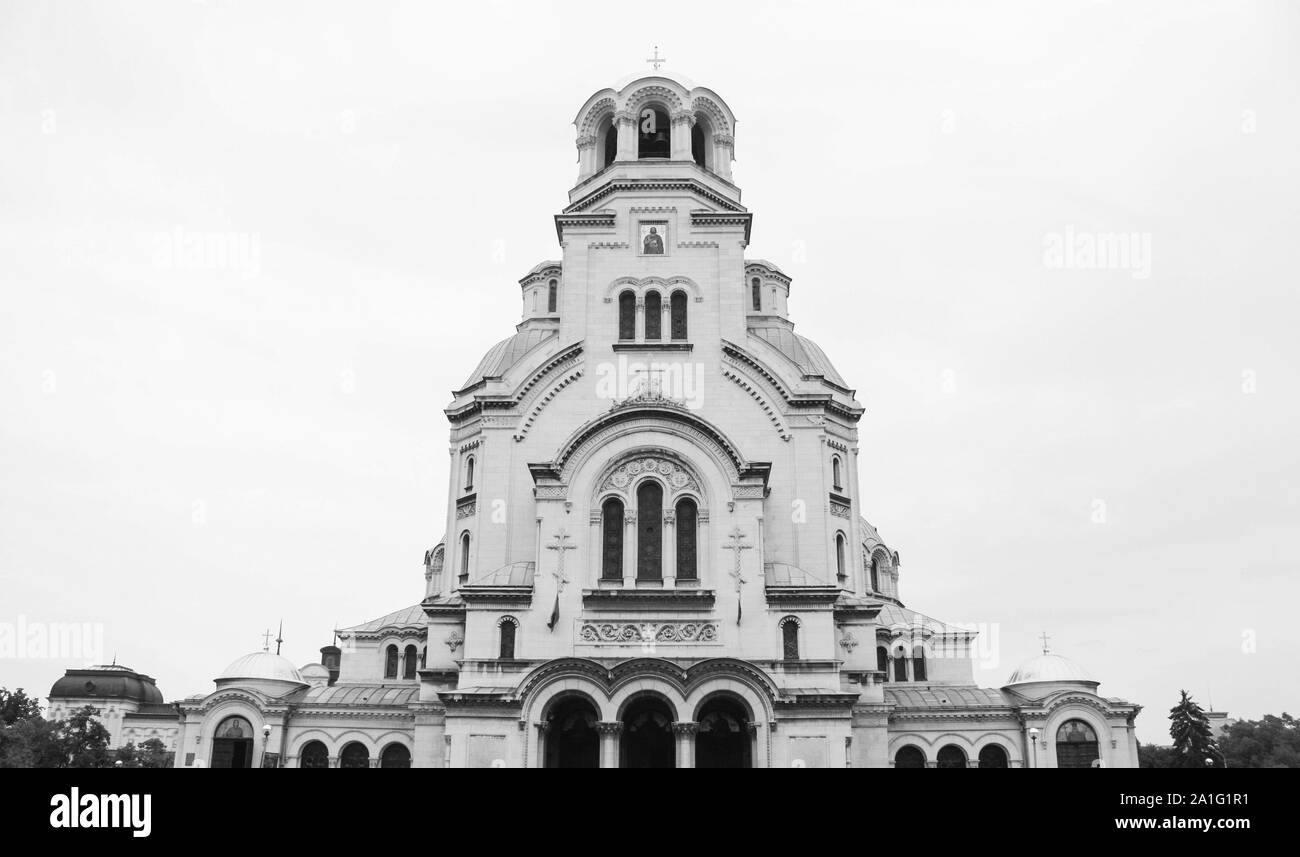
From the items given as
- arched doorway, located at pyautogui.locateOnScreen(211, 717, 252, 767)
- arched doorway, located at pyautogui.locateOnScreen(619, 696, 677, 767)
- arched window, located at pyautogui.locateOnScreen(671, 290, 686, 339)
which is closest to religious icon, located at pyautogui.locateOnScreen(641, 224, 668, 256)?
arched window, located at pyautogui.locateOnScreen(671, 290, 686, 339)

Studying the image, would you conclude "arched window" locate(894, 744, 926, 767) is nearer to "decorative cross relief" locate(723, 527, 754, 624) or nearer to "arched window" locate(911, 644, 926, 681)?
"arched window" locate(911, 644, 926, 681)

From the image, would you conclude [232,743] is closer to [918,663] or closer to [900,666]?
[900,666]

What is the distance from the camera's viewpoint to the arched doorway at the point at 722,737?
1369 inches

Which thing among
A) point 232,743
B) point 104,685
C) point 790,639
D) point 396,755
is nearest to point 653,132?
point 790,639

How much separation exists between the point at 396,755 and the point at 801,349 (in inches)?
877

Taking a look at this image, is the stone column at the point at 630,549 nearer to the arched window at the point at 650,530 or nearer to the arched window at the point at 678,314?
the arched window at the point at 650,530

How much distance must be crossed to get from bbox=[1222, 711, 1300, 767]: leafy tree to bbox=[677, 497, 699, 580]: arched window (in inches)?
1595

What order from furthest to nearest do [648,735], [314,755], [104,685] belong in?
[104,685], [314,755], [648,735]

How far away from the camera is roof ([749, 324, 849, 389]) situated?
46.6m

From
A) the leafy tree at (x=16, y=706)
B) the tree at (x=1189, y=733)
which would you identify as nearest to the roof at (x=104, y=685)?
the leafy tree at (x=16, y=706)

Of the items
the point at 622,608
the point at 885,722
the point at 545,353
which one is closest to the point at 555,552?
the point at 622,608

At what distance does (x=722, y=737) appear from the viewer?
35062mm
